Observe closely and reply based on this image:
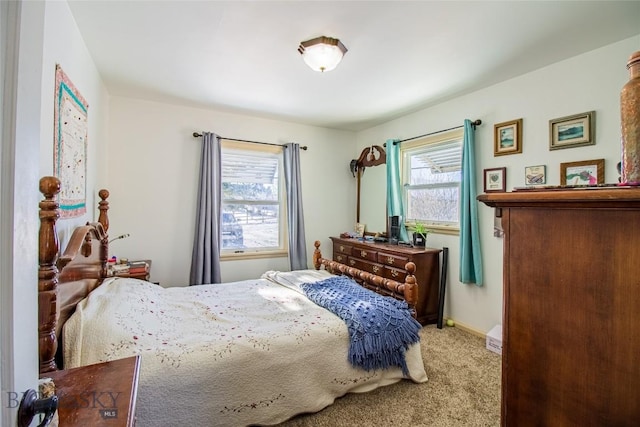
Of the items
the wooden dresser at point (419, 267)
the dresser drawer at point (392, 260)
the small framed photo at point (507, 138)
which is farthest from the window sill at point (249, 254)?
the small framed photo at point (507, 138)

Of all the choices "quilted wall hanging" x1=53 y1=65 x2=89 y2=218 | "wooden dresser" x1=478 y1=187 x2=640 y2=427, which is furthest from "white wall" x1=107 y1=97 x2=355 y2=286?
"wooden dresser" x1=478 y1=187 x2=640 y2=427

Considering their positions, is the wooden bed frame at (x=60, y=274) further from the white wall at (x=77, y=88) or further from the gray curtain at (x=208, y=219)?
the gray curtain at (x=208, y=219)

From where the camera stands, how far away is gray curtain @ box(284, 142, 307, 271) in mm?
4094

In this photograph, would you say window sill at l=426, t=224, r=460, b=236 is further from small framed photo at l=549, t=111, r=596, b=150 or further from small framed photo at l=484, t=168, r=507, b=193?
small framed photo at l=549, t=111, r=596, b=150

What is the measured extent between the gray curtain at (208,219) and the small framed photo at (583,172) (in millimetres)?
3493

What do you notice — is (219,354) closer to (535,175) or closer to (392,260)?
(392,260)

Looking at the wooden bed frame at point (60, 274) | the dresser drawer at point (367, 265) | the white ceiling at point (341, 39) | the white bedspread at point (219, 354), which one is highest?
the white ceiling at point (341, 39)

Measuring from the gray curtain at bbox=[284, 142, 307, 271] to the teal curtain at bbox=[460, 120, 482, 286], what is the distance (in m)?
2.04

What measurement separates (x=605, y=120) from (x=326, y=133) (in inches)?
125

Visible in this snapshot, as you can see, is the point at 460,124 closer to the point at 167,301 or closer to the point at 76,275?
the point at 167,301

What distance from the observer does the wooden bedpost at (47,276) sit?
1.08 metres

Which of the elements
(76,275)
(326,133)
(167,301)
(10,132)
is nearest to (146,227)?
(167,301)

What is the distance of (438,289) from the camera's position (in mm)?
3340

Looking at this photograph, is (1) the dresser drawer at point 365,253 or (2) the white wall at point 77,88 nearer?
(2) the white wall at point 77,88
